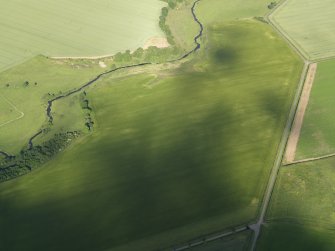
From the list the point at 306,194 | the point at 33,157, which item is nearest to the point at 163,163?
the point at 33,157

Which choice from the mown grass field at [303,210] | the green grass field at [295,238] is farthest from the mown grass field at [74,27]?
the green grass field at [295,238]

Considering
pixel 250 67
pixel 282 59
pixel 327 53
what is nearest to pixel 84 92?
pixel 250 67

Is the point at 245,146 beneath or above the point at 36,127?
beneath

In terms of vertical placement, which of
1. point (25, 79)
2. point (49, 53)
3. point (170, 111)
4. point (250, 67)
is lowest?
point (170, 111)

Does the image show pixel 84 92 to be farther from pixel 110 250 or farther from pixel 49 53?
pixel 110 250

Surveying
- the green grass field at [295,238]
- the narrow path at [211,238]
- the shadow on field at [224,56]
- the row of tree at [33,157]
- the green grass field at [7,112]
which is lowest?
the green grass field at [295,238]

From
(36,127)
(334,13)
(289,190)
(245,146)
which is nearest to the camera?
(289,190)

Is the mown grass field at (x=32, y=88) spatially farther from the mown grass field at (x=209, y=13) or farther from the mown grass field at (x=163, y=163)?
the mown grass field at (x=209, y=13)
